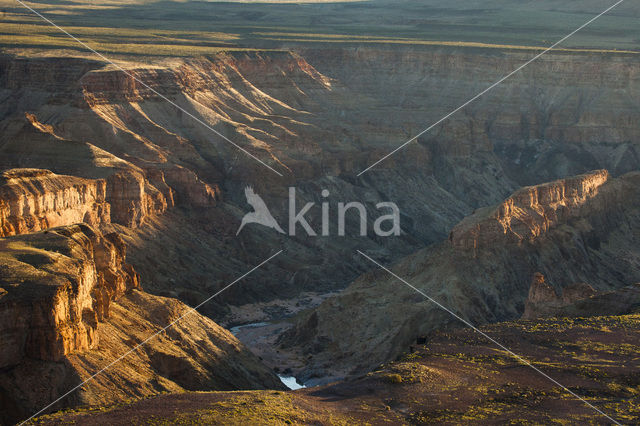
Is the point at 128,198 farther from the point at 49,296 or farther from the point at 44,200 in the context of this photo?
the point at 49,296

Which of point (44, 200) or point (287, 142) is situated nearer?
point (44, 200)

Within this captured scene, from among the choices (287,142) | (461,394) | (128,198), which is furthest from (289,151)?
(461,394)

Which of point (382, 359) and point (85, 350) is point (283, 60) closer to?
point (382, 359)

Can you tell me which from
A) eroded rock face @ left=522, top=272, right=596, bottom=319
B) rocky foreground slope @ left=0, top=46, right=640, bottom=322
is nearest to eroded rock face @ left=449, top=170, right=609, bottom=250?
eroded rock face @ left=522, top=272, right=596, bottom=319

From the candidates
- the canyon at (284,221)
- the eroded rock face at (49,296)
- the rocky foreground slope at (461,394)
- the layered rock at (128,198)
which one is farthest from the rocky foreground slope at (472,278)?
the eroded rock face at (49,296)

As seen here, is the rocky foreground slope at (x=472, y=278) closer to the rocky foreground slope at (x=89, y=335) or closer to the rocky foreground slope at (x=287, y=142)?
the rocky foreground slope at (x=89, y=335)
